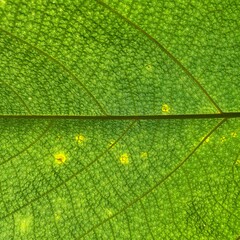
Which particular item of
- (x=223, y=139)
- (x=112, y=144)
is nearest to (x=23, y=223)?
(x=112, y=144)

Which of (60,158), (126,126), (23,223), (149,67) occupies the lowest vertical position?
(23,223)

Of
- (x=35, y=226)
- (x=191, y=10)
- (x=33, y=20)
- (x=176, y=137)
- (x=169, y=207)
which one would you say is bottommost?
(x=35, y=226)

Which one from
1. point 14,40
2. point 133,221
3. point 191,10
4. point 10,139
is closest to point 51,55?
point 14,40

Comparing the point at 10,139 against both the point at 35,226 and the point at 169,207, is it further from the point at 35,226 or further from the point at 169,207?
the point at 169,207

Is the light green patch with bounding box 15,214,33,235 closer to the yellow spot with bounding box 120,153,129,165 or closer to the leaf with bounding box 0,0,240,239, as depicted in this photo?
the leaf with bounding box 0,0,240,239

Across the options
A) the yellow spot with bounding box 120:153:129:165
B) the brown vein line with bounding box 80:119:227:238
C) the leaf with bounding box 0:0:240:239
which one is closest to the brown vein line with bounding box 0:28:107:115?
the leaf with bounding box 0:0:240:239

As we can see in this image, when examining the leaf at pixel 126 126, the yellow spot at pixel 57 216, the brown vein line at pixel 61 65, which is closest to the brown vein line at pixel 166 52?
the leaf at pixel 126 126

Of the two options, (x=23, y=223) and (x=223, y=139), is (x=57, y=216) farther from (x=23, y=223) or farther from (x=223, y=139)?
(x=223, y=139)
